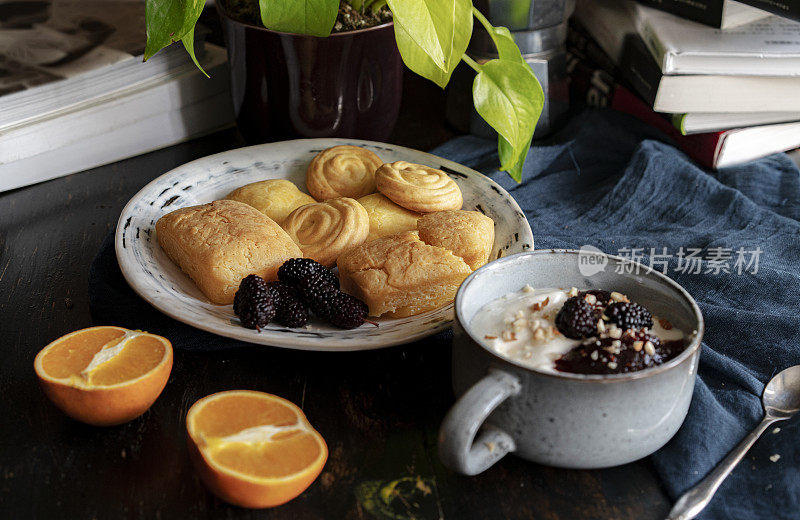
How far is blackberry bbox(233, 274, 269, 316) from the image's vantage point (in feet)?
2.47

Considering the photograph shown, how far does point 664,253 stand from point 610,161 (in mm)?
286

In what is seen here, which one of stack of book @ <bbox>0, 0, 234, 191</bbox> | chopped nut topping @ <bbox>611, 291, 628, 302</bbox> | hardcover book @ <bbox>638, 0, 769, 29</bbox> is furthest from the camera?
hardcover book @ <bbox>638, 0, 769, 29</bbox>

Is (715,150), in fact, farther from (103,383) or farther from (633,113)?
(103,383)

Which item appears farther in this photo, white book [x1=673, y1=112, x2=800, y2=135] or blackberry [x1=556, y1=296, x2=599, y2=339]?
white book [x1=673, y1=112, x2=800, y2=135]

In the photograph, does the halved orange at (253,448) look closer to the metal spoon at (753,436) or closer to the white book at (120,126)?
the metal spoon at (753,436)

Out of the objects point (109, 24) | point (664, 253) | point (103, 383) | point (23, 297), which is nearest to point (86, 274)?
point (23, 297)

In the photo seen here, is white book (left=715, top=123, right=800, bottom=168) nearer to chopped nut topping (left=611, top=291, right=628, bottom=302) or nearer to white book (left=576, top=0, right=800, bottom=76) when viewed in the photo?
white book (left=576, top=0, right=800, bottom=76)

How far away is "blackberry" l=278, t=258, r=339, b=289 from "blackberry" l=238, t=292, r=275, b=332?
0.05 metres

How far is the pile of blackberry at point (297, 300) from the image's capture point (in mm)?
748

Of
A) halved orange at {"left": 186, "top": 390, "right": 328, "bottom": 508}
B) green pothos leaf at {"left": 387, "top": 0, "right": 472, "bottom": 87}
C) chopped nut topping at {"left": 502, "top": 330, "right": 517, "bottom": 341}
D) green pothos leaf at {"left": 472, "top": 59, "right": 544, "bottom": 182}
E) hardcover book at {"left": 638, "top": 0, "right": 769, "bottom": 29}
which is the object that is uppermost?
green pothos leaf at {"left": 387, "top": 0, "right": 472, "bottom": 87}

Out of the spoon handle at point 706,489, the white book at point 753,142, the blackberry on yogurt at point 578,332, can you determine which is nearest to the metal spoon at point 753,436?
the spoon handle at point 706,489

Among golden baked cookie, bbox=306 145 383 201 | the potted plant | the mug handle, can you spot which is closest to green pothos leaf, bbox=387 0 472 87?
the potted plant

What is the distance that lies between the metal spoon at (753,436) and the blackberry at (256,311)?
41 centimetres

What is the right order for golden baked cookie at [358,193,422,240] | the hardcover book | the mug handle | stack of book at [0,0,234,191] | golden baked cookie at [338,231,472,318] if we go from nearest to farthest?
the mug handle < golden baked cookie at [338,231,472,318] < golden baked cookie at [358,193,422,240] < stack of book at [0,0,234,191] < the hardcover book
